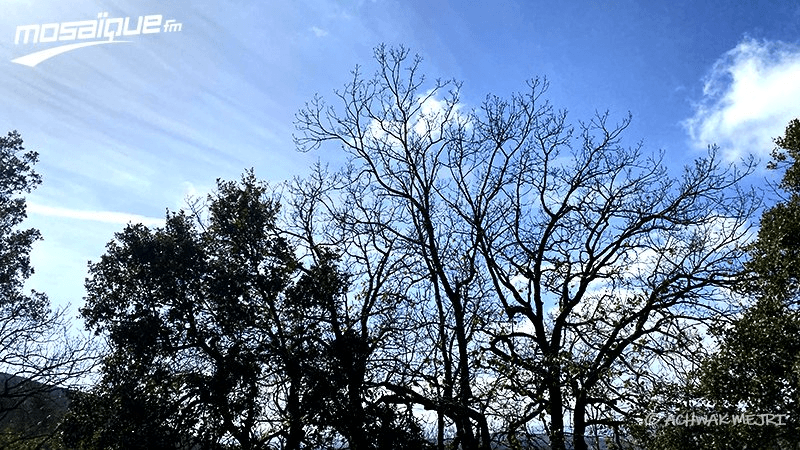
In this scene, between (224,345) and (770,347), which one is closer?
(770,347)

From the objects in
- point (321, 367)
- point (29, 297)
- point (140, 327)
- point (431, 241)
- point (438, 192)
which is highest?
point (438, 192)

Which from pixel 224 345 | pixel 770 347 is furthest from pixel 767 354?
pixel 224 345

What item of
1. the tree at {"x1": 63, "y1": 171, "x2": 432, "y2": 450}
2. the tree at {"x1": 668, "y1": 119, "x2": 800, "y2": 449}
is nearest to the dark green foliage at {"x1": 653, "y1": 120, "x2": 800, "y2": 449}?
the tree at {"x1": 668, "y1": 119, "x2": 800, "y2": 449}

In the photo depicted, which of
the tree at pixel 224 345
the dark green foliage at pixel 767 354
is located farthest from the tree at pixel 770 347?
the tree at pixel 224 345

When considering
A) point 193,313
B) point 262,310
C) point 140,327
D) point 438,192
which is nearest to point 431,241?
point 438,192

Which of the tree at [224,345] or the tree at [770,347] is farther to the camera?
the tree at [224,345]

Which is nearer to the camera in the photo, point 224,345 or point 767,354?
point 767,354

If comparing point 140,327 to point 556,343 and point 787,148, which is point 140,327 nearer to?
point 556,343

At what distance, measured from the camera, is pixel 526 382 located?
13727mm

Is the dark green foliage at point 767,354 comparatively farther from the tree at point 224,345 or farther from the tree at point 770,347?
the tree at point 224,345

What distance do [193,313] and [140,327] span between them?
1.31 meters

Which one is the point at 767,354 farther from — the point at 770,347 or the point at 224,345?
the point at 224,345

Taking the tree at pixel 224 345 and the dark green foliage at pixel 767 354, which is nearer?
the dark green foliage at pixel 767 354

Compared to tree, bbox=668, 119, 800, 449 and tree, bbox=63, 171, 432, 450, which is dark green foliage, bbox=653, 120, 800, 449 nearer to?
tree, bbox=668, 119, 800, 449
